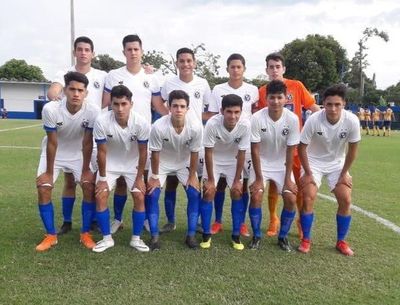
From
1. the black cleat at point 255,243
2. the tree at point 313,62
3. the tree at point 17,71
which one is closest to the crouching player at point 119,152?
the black cleat at point 255,243

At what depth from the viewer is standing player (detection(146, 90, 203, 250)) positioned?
14.8 ft

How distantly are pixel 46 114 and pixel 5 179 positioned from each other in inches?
161

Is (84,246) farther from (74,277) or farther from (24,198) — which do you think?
(24,198)

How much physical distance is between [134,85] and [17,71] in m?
66.3

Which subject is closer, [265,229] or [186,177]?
[186,177]

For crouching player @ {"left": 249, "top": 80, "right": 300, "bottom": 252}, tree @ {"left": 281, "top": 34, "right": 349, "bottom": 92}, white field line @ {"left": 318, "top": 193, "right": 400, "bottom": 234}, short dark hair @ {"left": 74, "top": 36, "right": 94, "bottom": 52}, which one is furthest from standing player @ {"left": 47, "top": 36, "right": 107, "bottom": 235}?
tree @ {"left": 281, "top": 34, "right": 349, "bottom": 92}

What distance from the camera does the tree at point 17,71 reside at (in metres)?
65.1

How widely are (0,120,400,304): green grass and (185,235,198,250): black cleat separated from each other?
8 cm

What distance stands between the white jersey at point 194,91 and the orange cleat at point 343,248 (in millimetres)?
1970

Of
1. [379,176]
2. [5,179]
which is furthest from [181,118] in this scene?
[379,176]

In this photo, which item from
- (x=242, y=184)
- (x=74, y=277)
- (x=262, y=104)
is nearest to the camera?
(x=74, y=277)

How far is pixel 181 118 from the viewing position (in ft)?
14.7

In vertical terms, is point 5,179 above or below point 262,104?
below

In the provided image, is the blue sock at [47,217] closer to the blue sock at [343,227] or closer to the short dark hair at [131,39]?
the short dark hair at [131,39]
